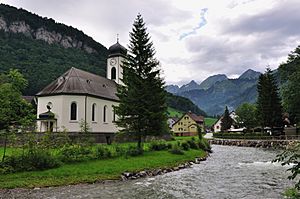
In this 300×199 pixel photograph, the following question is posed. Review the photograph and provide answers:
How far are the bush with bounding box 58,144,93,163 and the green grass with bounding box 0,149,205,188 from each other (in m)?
0.56

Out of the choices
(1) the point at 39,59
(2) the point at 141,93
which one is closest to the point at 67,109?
(2) the point at 141,93

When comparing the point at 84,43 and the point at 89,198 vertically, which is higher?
the point at 84,43

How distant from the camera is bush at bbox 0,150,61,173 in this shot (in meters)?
18.1

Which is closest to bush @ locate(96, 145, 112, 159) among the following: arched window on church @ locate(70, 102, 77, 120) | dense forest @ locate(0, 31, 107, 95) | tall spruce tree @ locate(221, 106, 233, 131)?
arched window on church @ locate(70, 102, 77, 120)

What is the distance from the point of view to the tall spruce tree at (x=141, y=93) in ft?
96.3

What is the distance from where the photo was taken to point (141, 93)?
96.3 ft

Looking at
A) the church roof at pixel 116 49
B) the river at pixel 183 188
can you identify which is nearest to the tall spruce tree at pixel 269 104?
the church roof at pixel 116 49

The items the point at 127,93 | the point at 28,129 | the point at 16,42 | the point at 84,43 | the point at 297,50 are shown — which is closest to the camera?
the point at 28,129

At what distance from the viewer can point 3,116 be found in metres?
18.2

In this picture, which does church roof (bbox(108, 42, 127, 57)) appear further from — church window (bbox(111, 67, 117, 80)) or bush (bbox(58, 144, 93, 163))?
bush (bbox(58, 144, 93, 163))

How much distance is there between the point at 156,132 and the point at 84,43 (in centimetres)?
11860

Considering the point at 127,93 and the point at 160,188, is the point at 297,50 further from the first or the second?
the point at 160,188

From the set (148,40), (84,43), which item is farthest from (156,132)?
(84,43)

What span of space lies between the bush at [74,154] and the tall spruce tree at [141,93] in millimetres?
7934
